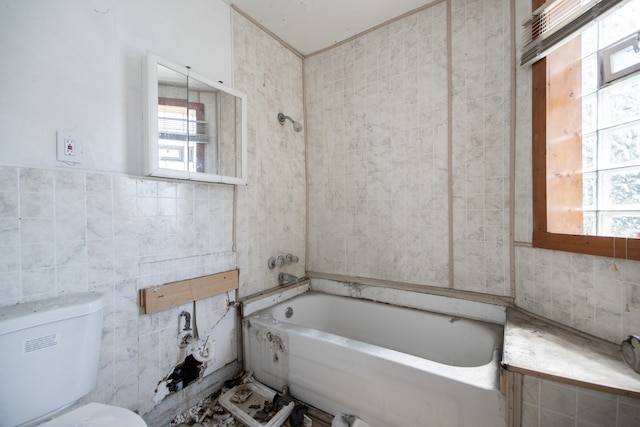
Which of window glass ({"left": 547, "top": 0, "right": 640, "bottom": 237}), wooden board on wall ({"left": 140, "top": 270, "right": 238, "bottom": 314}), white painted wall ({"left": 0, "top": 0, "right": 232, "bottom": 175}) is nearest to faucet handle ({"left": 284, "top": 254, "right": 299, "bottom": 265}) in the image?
wooden board on wall ({"left": 140, "top": 270, "right": 238, "bottom": 314})

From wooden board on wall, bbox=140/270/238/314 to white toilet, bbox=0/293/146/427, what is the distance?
258 mm

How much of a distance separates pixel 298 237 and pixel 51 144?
65.8 inches

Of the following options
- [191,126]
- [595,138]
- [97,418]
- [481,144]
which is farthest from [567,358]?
[191,126]

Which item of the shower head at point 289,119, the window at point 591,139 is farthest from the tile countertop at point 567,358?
the shower head at point 289,119

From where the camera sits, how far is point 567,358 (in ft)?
→ 3.43

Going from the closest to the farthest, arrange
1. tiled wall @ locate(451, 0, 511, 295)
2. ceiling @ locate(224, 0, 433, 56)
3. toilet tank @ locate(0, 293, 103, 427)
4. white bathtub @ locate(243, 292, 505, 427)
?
toilet tank @ locate(0, 293, 103, 427) → white bathtub @ locate(243, 292, 505, 427) → tiled wall @ locate(451, 0, 511, 295) → ceiling @ locate(224, 0, 433, 56)

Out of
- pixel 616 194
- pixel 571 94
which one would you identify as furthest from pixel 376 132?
pixel 616 194

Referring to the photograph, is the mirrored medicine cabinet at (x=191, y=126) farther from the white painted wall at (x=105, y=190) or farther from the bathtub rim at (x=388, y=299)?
the bathtub rim at (x=388, y=299)

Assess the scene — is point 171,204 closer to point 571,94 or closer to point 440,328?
point 440,328

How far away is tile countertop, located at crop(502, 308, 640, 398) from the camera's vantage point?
0.89m

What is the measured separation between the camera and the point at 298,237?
7.76 feet

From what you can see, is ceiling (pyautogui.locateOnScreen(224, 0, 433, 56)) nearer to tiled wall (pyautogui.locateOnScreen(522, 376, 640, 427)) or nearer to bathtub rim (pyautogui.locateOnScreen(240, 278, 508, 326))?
bathtub rim (pyautogui.locateOnScreen(240, 278, 508, 326))

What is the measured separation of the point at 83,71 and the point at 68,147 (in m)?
0.36

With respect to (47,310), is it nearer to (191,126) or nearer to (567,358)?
(191,126)
